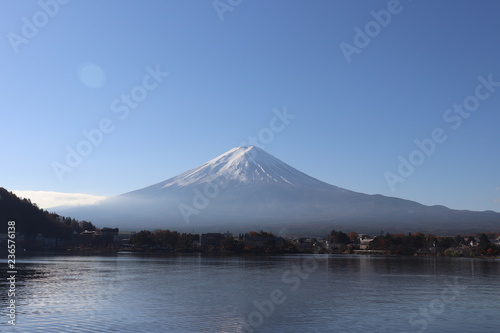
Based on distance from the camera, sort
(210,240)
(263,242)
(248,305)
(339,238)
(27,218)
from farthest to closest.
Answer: (339,238)
(210,240)
(263,242)
(27,218)
(248,305)

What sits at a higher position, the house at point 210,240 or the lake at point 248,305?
the lake at point 248,305

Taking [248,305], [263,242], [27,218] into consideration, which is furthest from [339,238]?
[248,305]

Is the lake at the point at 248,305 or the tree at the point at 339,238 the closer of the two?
the lake at the point at 248,305

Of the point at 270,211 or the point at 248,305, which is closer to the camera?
the point at 248,305

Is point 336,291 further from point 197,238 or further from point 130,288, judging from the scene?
point 197,238

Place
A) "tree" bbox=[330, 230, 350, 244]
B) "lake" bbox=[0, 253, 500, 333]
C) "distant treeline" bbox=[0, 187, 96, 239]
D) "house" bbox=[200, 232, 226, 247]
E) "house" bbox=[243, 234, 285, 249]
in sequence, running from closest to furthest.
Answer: "lake" bbox=[0, 253, 500, 333] → "distant treeline" bbox=[0, 187, 96, 239] → "house" bbox=[243, 234, 285, 249] → "house" bbox=[200, 232, 226, 247] → "tree" bbox=[330, 230, 350, 244]

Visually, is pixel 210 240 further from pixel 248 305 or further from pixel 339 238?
pixel 248 305

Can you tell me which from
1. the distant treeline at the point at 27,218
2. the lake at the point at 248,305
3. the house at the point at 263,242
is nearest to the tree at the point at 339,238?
the house at the point at 263,242

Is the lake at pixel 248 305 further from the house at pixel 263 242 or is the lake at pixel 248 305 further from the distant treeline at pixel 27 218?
the distant treeline at pixel 27 218

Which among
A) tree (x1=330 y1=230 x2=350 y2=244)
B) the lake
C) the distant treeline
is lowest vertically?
tree (x1=330 y1=230 x2=350 y2=244)

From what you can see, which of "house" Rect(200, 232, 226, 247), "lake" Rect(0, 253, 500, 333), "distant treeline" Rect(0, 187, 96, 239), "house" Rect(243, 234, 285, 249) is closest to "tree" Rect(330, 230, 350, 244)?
"house" Rect(243, 234, 285, 249)

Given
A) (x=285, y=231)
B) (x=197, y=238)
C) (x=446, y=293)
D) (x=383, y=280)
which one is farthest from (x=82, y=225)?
(x=446, y=293)

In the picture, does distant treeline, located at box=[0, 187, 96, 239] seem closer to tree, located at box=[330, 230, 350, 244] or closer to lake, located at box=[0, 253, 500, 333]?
tree, located at box=[330, 230, 350, 244]
